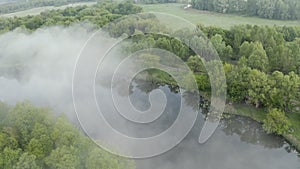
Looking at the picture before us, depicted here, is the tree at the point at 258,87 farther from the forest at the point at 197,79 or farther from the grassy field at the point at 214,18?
the grassy field at the point at 214,18

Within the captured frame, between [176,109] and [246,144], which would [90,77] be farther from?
[246,144]

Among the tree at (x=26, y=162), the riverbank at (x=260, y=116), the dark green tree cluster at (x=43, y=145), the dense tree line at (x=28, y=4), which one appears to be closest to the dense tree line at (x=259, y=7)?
the riverbank at (x=260, y=116)

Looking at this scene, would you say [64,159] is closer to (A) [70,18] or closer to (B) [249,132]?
(B) [249,132]

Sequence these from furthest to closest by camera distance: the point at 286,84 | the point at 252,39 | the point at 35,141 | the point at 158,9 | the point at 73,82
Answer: the point at 158,9 < the point at 252,39 < the point at 73,82 < the point at 286,84 < the point at 35,141

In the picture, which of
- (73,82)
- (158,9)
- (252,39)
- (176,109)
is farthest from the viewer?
(158,9)

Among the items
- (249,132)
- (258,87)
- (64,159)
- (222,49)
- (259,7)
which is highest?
(259,7)

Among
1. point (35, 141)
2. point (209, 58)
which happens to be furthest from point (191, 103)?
point (35, 141)

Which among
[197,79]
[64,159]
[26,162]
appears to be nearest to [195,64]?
[197,79]
